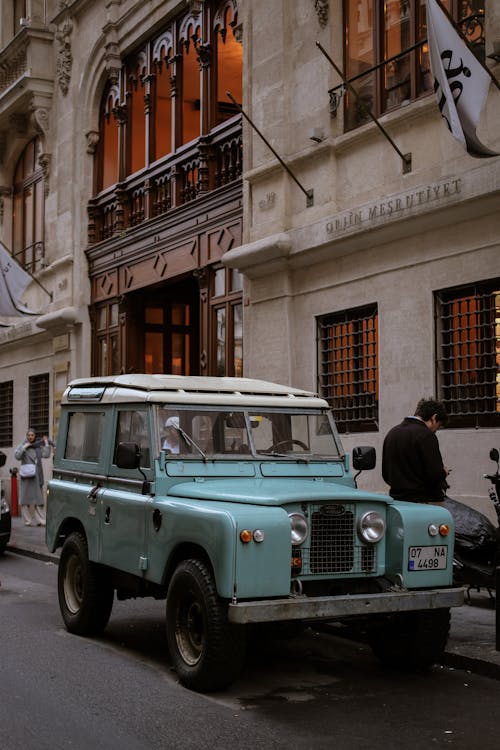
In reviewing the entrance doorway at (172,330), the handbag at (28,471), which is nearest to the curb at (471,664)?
the handbag at (28,471)

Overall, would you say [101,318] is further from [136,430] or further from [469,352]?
[136,430]

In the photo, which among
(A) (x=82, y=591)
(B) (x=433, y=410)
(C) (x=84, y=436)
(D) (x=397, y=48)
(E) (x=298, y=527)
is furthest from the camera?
(D) (x=397, y=48)

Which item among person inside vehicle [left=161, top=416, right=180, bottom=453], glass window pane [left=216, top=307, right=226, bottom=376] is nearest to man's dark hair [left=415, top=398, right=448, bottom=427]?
person inside vehicle [left=161, top=416, right=180, bottom=453]

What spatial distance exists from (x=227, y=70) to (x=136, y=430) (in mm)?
10999

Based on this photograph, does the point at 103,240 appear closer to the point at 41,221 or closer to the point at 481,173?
the point at 41,221

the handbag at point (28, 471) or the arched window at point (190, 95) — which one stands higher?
the arched window at point (190, 95)

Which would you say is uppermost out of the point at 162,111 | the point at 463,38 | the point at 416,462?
the point at 162,111

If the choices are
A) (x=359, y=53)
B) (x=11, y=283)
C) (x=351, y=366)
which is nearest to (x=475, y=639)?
(x=351, y=366)

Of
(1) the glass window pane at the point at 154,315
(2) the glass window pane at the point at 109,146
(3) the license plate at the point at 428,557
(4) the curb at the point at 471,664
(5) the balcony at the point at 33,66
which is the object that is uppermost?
(5) the balcony at the point at 33,66

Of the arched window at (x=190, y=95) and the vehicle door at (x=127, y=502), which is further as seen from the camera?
the arched window at (x=190, y=95)

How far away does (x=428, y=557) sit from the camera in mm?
7172

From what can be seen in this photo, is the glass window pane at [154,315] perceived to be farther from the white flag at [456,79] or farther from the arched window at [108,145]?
the white flag at [456,79]

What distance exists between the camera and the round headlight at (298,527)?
6758 mm

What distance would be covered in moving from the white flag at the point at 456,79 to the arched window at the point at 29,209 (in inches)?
592
